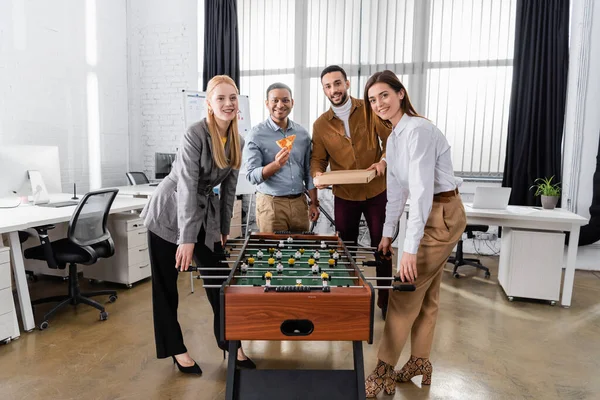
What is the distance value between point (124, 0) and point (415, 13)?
3.95m

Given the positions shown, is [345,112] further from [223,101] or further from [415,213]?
[415,213]

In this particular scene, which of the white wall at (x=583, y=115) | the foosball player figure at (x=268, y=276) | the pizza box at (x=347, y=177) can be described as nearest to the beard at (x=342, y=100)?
the pizza box at (x=347, y=177)

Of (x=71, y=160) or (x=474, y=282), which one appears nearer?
(x=474, y=282)

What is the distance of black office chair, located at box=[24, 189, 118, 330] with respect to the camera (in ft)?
9.55

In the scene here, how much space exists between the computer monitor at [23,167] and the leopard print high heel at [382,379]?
280cm

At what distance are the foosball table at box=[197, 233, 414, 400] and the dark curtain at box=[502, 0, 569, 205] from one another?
3536mm

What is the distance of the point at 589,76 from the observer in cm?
439

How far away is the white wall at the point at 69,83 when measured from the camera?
425 cm

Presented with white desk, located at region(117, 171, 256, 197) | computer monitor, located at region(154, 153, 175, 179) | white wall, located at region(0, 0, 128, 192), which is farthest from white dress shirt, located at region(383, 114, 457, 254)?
white wall, located at region(0, 0, 128, 192)

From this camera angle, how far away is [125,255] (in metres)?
3.65

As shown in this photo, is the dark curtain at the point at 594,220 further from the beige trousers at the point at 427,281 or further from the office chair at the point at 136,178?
the office chair at the point at 136,178

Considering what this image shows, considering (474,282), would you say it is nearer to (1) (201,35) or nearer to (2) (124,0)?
(1) (201,35)

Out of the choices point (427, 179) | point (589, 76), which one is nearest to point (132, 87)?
point (427, 179)

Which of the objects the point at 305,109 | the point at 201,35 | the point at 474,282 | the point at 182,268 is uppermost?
the point at 201,35
